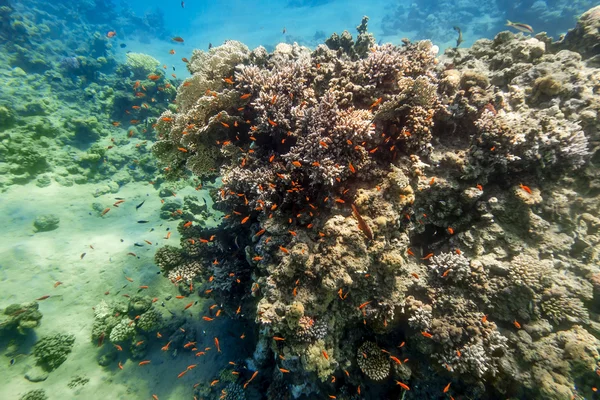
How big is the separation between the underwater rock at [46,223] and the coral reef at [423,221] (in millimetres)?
8845

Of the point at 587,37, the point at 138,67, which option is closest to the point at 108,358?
the point at 587,37

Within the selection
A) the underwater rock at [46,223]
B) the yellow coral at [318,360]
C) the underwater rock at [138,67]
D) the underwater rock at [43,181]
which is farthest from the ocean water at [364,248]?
the underwater rock at [138,67]

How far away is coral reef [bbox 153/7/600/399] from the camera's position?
14.6 ft

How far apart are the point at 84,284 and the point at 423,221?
10.5 meters

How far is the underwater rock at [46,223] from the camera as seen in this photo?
10.1m

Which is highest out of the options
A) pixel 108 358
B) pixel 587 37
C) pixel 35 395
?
pixel 587 37

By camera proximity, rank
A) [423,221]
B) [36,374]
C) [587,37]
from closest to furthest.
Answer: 1. [423,221]
2. [587,37]
3. [36,374]

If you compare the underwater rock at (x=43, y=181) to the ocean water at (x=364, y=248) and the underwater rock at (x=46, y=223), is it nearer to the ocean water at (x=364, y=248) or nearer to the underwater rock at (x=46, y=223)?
the underwater rock at (x=46, y=223)

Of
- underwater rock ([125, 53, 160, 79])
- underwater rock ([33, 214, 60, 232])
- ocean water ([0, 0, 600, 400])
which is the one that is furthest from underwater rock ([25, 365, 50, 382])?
underwater rock ([125, 53, 160, 79])

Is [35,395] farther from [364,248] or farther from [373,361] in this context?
[364,248]

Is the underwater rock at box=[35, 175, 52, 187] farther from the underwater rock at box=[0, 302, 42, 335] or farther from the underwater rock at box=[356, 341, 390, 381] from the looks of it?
the underwater rock at box=[356, 341, 390, 381]

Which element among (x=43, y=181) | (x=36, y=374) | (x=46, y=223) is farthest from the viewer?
(x=43, y=181)

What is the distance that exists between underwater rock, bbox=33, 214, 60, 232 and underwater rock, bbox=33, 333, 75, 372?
4.96 meters

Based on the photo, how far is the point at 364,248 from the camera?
4.34 metres
